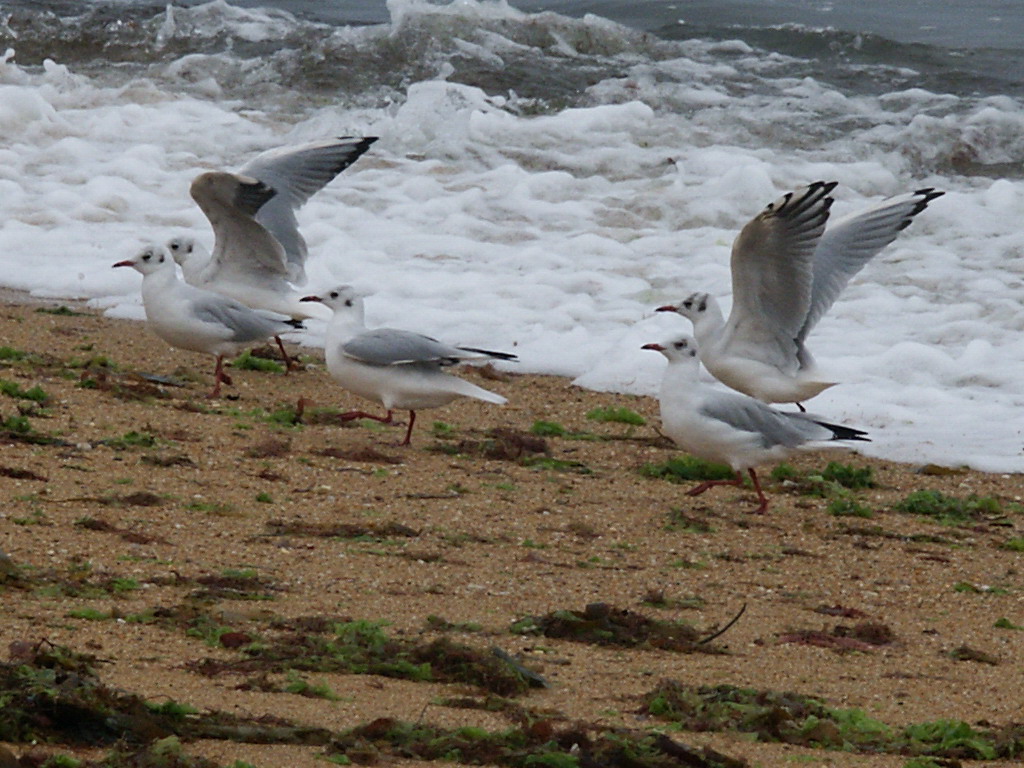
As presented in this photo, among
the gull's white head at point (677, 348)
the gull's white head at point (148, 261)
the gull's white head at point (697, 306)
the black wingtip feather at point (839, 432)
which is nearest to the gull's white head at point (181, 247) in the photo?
the gull's white head at point (148, 261)

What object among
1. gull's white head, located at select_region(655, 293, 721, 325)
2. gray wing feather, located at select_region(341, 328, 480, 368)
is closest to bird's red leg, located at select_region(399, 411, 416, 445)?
gray wing feather, located at select_region(341, 328, 480, 368)

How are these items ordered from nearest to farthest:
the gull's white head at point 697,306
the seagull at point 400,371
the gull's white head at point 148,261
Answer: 1. the seagull at point 400,371
2. the gull's white head at point 697,306
3. the gull's white head at point 148,261

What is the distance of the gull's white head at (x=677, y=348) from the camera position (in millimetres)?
6879

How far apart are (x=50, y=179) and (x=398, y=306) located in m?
3.88

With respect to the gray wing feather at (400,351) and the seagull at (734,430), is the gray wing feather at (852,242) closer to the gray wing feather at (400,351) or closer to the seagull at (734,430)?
the seagull at (734,430)

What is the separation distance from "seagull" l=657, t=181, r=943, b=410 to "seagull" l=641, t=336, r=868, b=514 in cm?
113

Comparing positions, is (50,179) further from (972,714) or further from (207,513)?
(972,714)

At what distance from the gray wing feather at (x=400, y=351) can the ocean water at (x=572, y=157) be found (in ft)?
4.95

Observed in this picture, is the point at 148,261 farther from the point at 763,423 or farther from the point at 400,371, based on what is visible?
the point at 763,423

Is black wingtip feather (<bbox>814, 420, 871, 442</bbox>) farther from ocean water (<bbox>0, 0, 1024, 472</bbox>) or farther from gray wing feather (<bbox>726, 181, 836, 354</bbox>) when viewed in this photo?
gray wing feather (<bbox>726, 181, 836, 354</bbox>)

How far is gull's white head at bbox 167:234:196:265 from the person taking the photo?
31.1 feet

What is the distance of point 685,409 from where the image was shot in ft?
21.8

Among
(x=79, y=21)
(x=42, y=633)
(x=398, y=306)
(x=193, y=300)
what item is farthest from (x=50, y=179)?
(x=42, y=633)

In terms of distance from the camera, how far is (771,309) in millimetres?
8062
